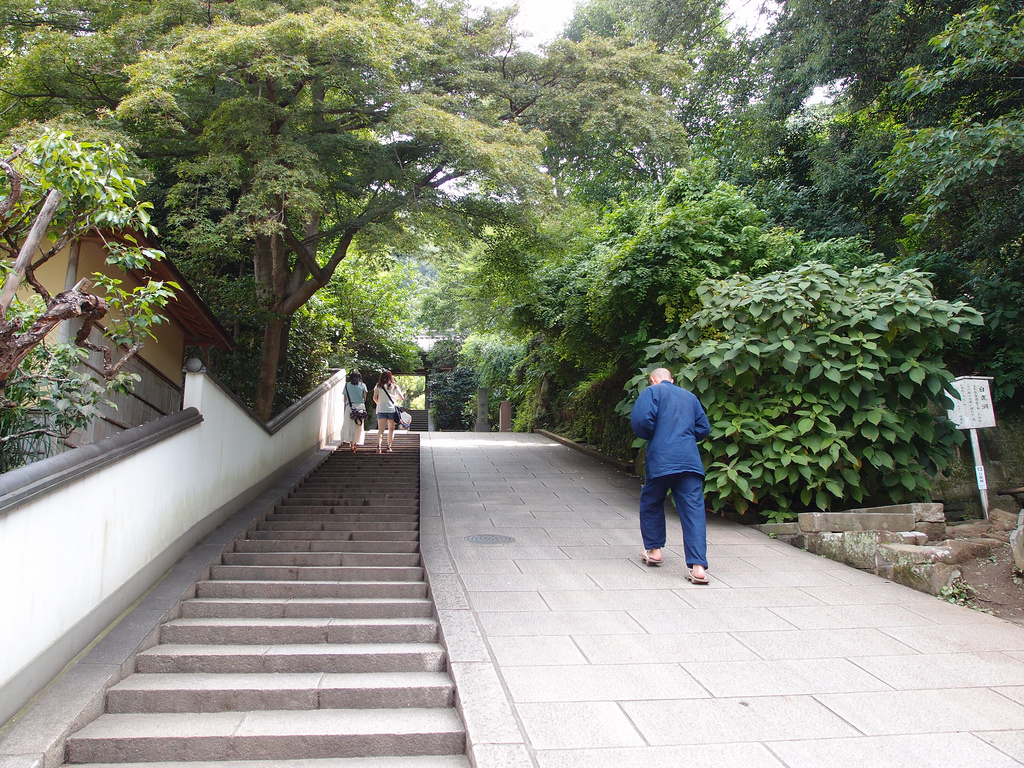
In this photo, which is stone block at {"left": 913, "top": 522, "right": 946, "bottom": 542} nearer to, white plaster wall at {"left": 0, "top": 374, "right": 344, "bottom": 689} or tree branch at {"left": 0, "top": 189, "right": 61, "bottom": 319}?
white plaster wall at {"left": 0, "top": 374, "right": 344, "bottom": 689}

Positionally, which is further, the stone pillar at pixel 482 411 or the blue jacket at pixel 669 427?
the stone pillar at pixel 482 411

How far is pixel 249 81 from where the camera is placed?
7887 mm

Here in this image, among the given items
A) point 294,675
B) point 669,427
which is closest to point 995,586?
point 669,427

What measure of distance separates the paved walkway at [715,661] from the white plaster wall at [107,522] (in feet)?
7.15

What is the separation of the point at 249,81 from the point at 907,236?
10.8 m

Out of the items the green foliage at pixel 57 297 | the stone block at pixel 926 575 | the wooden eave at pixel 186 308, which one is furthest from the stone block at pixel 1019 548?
the wooden eave at pixel 186 308

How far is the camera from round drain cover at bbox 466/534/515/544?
6.43m

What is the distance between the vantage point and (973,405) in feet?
23.0

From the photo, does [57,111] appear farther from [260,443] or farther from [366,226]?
[260,443]

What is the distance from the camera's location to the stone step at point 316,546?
238 inches

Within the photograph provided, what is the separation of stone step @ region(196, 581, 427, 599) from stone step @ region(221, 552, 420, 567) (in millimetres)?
604

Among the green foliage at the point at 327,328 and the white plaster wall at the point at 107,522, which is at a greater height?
the green foliage at the point at 327,328

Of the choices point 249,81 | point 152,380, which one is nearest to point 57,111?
point 249,81

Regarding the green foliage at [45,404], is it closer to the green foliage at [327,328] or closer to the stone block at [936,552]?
the stone block at [936,552]
